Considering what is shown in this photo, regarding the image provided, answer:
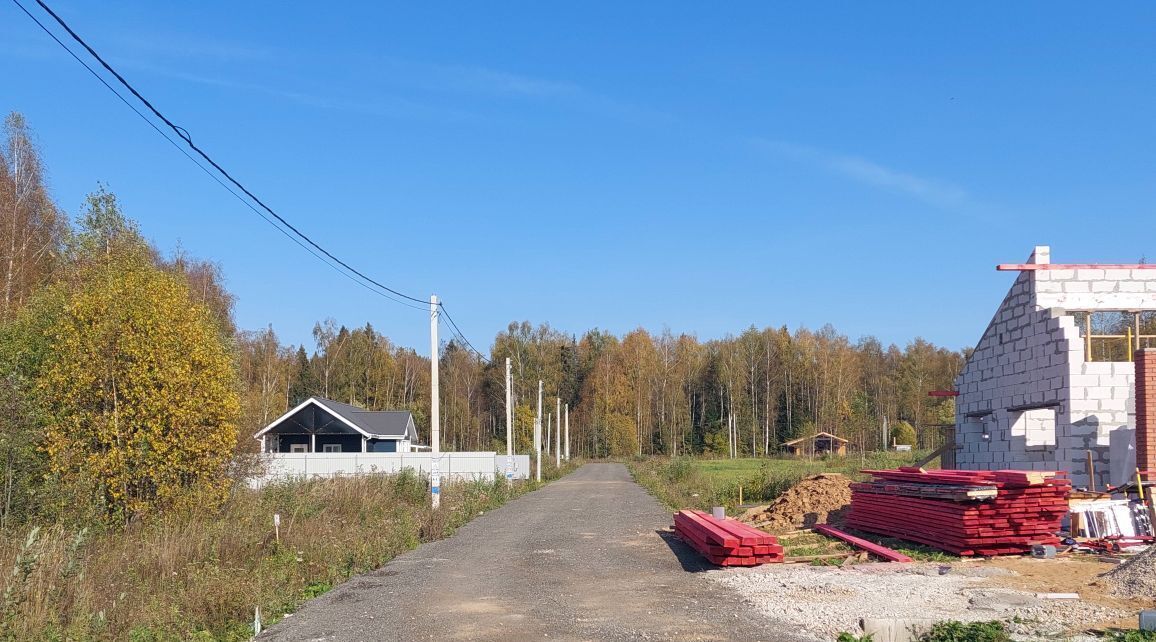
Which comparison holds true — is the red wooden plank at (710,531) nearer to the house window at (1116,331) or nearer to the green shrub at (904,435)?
the house window at (1116,331)

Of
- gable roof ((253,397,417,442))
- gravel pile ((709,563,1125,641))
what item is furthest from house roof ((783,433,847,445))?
gravel pile ((709,563,1125,641))

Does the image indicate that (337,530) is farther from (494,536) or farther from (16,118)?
(16,118)

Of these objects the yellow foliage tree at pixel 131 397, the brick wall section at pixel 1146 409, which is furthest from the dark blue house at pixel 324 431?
the brick wall section at pixel 1146 409

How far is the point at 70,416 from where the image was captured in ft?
51.9

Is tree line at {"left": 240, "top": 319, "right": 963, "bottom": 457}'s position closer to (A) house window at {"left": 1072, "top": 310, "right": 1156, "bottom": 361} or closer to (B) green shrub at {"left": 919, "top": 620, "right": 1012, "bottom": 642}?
(A) house window at {"left": 1072, "top": 310, "right": 1156, "bottom": 361}

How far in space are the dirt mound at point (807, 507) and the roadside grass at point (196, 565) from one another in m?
7.45

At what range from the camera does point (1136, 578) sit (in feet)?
36.6

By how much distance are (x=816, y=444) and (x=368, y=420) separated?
2053 inches

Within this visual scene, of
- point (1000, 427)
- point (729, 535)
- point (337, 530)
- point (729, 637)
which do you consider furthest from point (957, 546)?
point (337, 530)

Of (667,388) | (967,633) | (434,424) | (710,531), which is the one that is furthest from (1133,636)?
(667,388)

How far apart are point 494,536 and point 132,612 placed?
11152mm

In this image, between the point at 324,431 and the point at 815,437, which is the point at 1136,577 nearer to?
the point at 324,431

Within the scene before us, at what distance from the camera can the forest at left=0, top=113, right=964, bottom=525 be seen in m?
15.9

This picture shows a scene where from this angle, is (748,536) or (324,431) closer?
(748,536)
